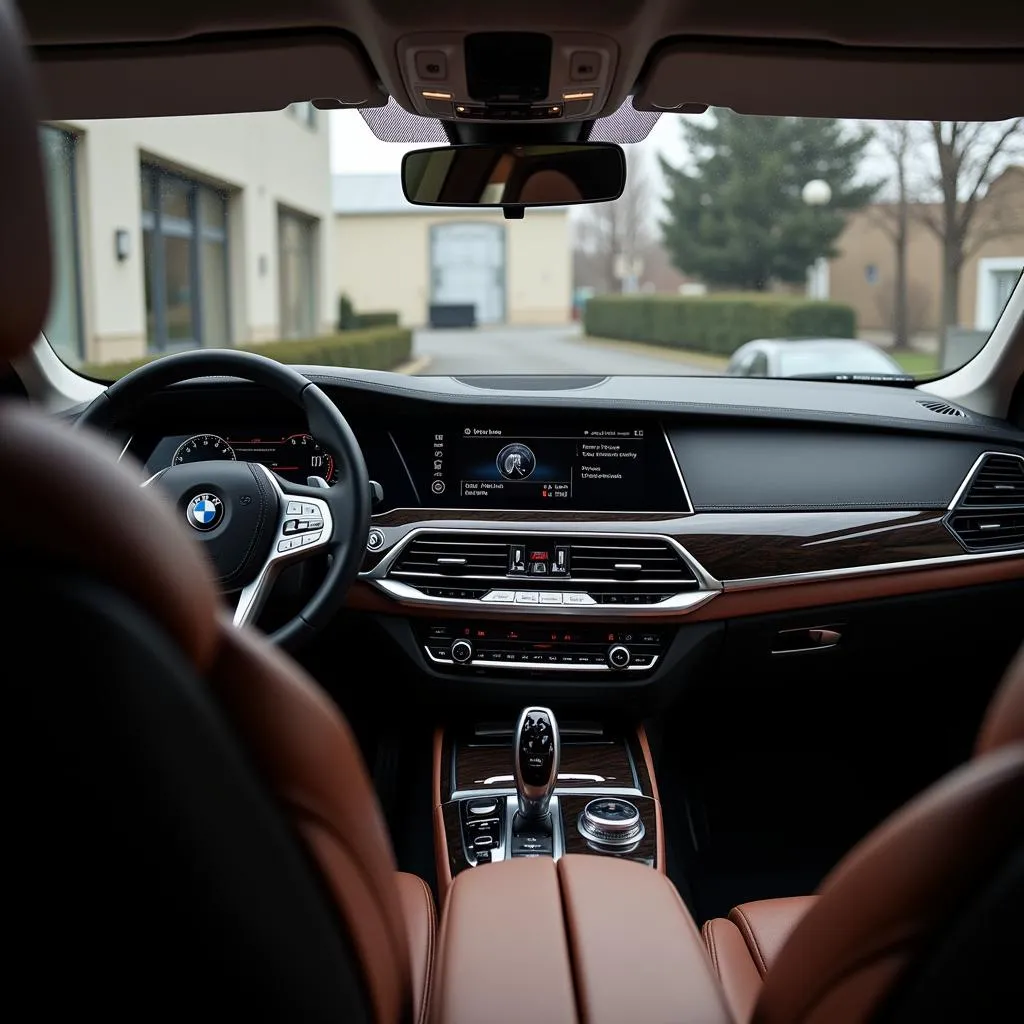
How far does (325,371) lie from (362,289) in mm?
13073

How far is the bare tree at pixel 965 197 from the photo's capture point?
3.58 metres

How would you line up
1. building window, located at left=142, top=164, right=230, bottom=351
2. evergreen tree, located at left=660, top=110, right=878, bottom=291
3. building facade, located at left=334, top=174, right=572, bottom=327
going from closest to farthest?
1. building window, located at left=142, top=164, right=230, bottom=351
2. building facade, located at left=334, top=174, right=572, bottom=327
3. evergreen tree, located at left=660, top=110, right=878, bottom=291

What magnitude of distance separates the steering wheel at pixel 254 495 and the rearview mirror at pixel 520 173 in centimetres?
89

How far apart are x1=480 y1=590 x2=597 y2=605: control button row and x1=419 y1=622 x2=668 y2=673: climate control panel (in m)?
0.08

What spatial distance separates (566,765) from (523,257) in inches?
385

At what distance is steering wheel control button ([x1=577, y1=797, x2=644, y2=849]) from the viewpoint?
8.09 feet

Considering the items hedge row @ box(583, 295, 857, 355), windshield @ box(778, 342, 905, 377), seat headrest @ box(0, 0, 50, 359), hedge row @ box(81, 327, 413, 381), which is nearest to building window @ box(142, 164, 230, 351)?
hedge row @ box(81, 327, 413, 381)

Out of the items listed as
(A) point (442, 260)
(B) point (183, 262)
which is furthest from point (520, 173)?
(A) point (442, 260)

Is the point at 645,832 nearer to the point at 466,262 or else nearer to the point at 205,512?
the point at 205,512

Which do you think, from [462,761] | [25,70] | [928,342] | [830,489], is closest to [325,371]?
[462,761]

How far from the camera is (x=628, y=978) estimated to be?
1211 millimetres

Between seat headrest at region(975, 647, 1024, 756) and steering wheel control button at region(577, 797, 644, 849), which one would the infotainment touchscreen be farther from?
seat headrest at region(975, 647, 1024, 756)

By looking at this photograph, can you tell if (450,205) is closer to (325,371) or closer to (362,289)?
(325,371)

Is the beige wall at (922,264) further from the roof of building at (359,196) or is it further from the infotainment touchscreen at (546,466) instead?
the roof of building at (359,196)
